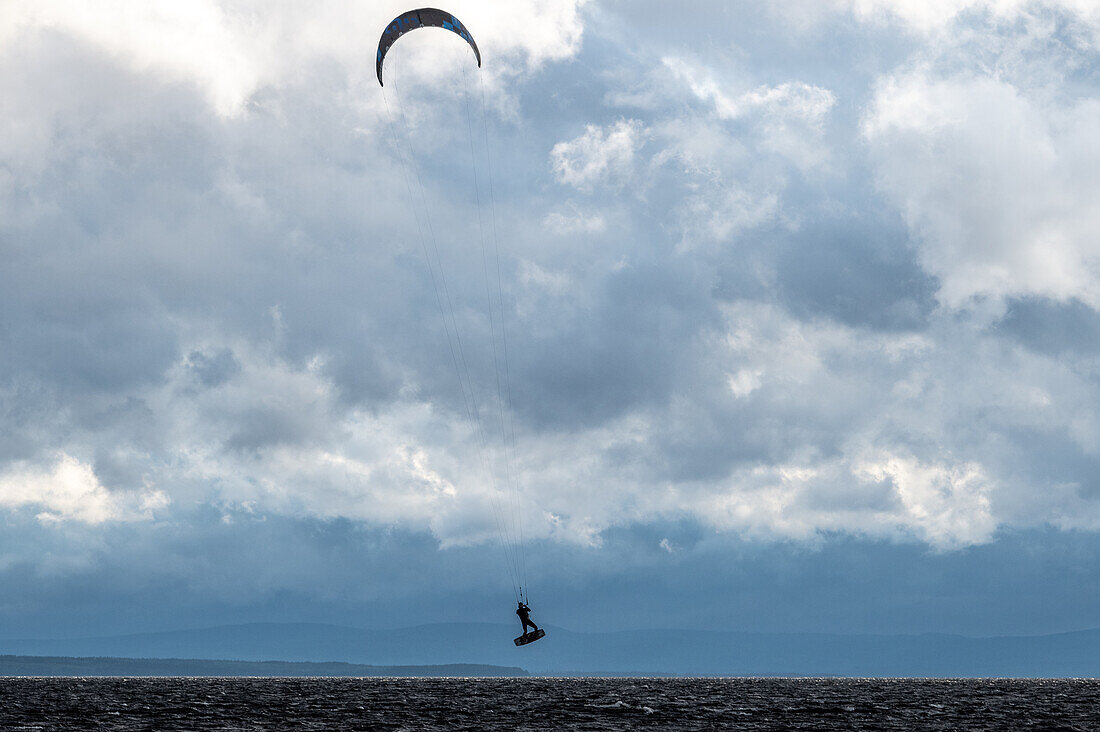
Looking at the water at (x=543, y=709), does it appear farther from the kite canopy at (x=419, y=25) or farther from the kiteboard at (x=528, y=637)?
the kite canopy at (x=419, y=25)

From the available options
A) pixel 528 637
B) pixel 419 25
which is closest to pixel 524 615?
pixel 528 637

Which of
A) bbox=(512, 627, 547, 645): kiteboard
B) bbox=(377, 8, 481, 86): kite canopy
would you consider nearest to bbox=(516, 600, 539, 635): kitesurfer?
bbox=(512, 627, 547, 645): kiteboard

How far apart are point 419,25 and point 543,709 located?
33462 millimetres

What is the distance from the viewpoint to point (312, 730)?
122ft

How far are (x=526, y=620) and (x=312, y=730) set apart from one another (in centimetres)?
1463

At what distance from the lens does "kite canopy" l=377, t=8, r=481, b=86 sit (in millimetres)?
49969

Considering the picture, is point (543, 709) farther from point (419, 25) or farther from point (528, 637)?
point (419, 25)

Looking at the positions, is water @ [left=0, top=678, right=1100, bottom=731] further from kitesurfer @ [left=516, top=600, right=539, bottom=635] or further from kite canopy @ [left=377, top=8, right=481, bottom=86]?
kite canopy @ [left=377, top=8, right=481, bottom=86]

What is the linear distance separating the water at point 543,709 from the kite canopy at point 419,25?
3112 centimetres

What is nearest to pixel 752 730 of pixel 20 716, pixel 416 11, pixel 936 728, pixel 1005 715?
pixel 936 728

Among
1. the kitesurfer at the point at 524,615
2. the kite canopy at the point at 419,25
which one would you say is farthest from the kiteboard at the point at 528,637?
the kite canopy at the point at 419,25

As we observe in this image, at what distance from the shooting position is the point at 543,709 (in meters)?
46.4

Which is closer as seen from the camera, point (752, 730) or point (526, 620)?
point (752, 730)

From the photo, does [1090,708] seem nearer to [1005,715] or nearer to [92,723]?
[1005,715]
